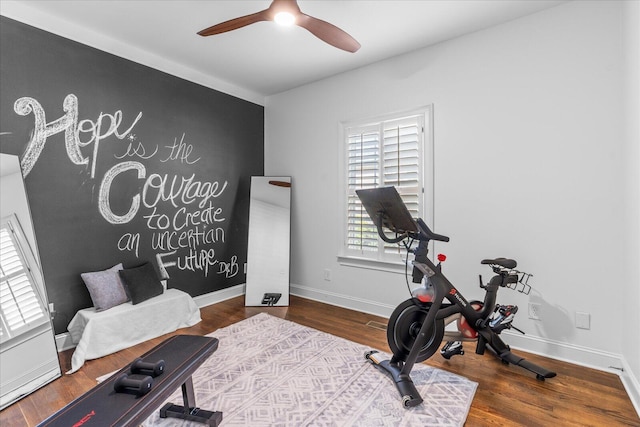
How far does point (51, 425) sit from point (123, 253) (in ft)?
7.32

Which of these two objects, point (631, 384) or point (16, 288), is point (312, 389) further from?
point (16, 288)

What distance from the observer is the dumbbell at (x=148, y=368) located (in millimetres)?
1571

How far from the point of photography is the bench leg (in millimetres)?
1794

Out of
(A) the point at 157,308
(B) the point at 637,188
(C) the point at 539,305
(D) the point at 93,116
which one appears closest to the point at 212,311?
(A) the point at 157,308

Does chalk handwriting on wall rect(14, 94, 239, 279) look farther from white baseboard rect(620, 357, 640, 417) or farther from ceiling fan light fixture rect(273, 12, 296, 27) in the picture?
white baseboard rect(620, 357, 640, 417)

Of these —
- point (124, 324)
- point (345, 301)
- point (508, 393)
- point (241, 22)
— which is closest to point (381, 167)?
point (345, 301)

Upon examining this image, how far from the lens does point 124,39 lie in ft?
10.2

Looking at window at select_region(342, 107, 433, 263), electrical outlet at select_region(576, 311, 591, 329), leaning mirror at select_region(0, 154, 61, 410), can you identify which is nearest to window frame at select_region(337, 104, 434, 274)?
Answer: window at select_region(342, 107, 433, 263)

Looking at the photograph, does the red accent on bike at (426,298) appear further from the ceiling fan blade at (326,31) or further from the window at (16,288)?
the window at (16,288)

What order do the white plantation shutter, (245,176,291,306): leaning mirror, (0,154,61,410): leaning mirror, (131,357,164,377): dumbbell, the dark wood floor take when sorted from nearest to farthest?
1. (131,357,164,377): dumbbell
2. the dark wood floor
3. (0,154,61,410): leaning mirror
4. the white plantation shutter
5. (245,176,291,306): leaning mirror

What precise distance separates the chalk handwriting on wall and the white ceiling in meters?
0.68

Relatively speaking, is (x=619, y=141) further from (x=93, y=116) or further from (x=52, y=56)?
(x=52, y=56)

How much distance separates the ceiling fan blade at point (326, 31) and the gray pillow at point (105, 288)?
2748mm

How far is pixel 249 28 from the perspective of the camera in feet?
9.48
